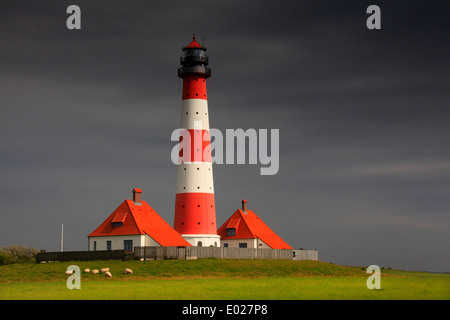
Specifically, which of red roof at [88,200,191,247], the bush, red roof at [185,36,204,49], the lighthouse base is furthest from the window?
red roof at [185,36,204,49]

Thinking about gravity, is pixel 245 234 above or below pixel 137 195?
below

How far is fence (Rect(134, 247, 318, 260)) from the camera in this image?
6344 cm

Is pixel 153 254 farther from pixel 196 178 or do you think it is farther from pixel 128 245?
pixel 196 178

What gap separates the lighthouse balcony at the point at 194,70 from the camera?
237 feet

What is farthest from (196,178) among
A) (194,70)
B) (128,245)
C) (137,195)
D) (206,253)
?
(194,70)

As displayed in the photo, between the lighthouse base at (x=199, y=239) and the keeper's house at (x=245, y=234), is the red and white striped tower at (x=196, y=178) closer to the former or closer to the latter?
the lighthouse base at (x=199, y=239)

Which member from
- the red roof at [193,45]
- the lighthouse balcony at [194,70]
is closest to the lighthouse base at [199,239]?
the lighthouse balcony at [194,70]

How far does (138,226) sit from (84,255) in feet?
21.4

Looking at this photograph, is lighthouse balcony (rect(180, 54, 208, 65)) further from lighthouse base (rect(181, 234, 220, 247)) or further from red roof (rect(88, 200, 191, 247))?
lighthouse base (rect(181, 234, 220, 247))

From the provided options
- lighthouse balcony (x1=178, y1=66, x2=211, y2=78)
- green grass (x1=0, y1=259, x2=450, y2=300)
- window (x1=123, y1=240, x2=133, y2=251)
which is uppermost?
lighthouse balcony (x1=178, y1=66, x2=211, y2=78)

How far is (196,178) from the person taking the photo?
70.8 metres

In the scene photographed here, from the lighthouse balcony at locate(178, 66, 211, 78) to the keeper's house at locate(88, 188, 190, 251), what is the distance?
14.1m
